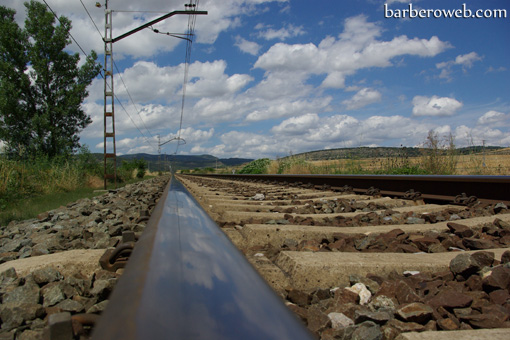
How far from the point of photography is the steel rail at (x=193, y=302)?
1.72ft

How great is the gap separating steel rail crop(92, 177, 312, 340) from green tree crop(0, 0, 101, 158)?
28.1 meters

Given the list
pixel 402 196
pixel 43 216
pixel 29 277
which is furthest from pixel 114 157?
pixel 29 277

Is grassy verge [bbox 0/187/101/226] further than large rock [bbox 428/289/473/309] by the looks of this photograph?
Yes

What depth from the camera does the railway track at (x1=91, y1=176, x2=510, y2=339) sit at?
57 centimetres

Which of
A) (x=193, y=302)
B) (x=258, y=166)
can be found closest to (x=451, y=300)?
(x=193, y=302)

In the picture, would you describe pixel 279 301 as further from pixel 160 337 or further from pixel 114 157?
pixel 114 157

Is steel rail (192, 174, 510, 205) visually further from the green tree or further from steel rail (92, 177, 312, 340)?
the green tree

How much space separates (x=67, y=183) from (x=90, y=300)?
10.7 metres

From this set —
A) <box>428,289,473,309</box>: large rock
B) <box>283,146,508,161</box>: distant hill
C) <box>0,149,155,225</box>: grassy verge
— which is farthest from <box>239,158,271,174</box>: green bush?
<box>428,289,473,309</box>: large rock

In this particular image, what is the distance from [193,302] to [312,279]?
117 cm

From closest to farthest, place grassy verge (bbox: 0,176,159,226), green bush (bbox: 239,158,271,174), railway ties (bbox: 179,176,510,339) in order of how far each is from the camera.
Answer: railway ties (bbox: 179,176,510,339), grassy verge (bbox: 0,176,159,226), green bush (bbox: 239,158,271,174)

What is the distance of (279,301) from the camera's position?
666 mm

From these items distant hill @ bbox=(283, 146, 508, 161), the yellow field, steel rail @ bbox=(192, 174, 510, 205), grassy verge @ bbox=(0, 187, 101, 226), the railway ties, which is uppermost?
distant hill @ bbox=(283, 146, 508, 161)

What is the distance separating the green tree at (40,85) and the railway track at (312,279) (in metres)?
27.1
